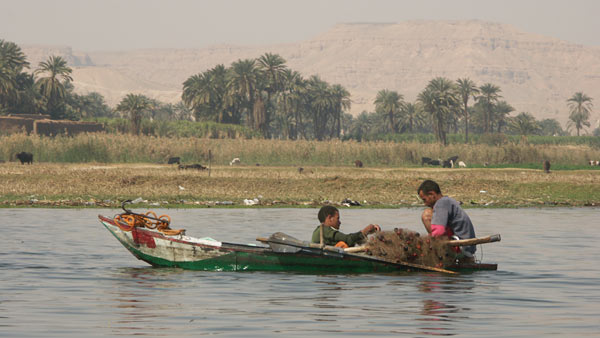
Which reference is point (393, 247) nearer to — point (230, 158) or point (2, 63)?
point (230, 158)

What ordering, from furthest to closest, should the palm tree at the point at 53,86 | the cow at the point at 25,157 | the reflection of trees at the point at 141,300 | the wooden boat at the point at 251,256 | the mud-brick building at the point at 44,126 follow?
the palm tree at the point at 53,86, the mud-brick building at the point at 44,126, the cow at the point at 25,157, the wooden boat at the point at 251,256, the reflection of trees at the point at 141,300

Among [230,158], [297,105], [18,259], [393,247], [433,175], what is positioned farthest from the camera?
[297,105]

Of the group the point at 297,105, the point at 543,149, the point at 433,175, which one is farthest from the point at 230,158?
the point at 297,105

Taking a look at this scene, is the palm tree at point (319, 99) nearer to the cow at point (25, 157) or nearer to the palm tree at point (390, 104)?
the palm tree at point (390, 104)

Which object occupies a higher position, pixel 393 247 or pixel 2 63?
pixel 2 63

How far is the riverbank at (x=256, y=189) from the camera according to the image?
126ft

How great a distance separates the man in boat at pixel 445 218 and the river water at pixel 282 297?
76 centimetres

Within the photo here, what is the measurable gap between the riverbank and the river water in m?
11.8

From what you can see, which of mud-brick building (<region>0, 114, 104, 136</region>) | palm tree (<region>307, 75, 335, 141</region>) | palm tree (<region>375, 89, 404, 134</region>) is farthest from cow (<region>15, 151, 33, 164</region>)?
palm tree (<region>375, 89, 404, 134</region>)

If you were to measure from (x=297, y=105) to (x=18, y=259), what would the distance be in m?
122

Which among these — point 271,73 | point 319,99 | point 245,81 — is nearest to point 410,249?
point 245,81

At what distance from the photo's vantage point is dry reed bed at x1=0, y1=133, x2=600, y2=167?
2308 inches

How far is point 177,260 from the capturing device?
1906 centimetres

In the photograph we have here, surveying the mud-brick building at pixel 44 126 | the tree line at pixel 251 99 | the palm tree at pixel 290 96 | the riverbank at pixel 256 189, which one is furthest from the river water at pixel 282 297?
the palm tree at pixel 290 96
